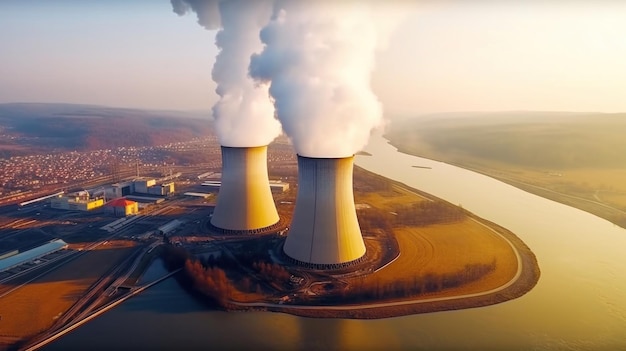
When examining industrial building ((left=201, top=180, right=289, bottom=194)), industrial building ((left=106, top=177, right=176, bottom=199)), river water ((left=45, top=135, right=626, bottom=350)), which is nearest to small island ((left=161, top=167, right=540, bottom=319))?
river water ((left=45, top=135, right=626, bottom=350))

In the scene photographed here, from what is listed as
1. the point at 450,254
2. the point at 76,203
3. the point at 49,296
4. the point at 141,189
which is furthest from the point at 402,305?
the point at 141,189

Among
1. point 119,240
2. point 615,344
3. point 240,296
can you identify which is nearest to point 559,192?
point 615,344

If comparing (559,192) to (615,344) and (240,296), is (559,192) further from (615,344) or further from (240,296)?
(240,296)

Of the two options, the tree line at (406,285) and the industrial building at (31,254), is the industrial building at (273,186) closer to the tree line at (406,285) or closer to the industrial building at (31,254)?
the industrial building at (31,254)

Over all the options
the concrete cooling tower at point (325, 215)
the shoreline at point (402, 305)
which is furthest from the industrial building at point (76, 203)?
the shoreline at point (402, 305)

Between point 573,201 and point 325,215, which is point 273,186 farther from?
point 573,201

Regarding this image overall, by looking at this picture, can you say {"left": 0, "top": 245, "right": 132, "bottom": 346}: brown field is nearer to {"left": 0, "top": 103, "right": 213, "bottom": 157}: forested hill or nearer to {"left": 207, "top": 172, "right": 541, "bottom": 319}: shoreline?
{"left": 207, "top": 172, "right": 541, "bottom": 319}: shoreline

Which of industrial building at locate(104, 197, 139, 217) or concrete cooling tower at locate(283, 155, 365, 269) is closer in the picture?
concrete cooling tower at locate(283, 155, 365, 269)
